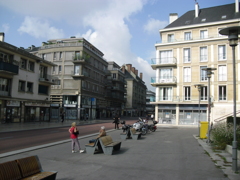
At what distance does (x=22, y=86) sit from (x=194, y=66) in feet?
83.9

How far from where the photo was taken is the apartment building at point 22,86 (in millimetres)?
27969

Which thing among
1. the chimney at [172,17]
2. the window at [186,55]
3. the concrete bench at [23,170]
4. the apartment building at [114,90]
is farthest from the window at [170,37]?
the concrete bench at [23,170]

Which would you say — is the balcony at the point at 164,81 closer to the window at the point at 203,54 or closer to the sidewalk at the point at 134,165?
the window at the point at 203,54

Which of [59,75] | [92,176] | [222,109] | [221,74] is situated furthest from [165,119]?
[92,176]

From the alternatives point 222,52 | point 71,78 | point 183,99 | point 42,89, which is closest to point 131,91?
point 71,78

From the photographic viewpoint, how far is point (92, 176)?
6242mm

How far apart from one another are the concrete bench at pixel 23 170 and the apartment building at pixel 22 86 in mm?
24769

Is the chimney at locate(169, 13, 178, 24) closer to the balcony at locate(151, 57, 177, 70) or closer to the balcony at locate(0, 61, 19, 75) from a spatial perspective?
the balcony at locate(151, 57, 177, 70)

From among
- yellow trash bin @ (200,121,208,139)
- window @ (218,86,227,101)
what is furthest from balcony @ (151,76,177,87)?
yellow trash bin @ (200,121,208,139)

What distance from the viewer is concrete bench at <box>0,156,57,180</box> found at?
15.1 ft

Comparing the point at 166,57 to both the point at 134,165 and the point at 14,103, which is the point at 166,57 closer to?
the point at 14,103

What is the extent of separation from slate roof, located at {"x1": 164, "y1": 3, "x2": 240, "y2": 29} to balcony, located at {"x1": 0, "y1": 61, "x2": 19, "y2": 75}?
24.6 meters

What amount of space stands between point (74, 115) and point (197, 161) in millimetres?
39587

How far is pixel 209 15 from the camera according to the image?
37.3 metres
